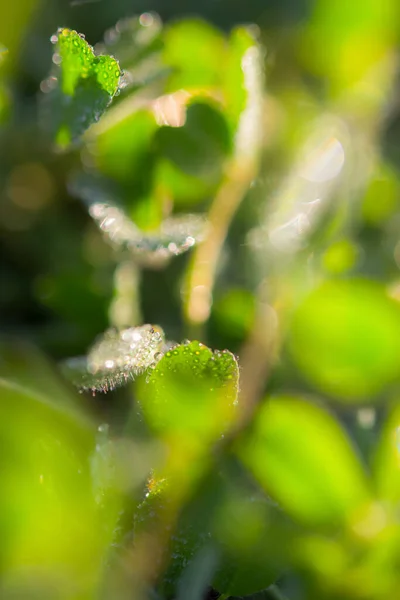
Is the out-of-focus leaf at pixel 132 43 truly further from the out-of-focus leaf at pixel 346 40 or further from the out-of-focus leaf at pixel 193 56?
the out-of-focus leaf at pixel 346 40

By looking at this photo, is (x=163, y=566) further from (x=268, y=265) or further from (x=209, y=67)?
(x=209, y=67)

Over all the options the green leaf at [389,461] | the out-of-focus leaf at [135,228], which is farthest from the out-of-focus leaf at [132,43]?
the green leaf at [389,461]

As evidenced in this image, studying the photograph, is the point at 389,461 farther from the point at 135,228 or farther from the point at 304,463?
the point at 135,228

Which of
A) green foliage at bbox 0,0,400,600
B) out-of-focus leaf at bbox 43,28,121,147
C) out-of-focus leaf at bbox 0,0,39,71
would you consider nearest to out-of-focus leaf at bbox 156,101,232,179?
green foliage at bbox 0,0,400,600

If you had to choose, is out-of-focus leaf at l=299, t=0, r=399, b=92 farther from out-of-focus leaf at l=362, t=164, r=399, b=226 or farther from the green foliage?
out-of-focus leaf at l=362, t=164, r=399, b=226

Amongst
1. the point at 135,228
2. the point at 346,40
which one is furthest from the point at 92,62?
the point at 346,40

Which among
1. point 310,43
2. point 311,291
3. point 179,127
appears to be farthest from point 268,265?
point 310,43
